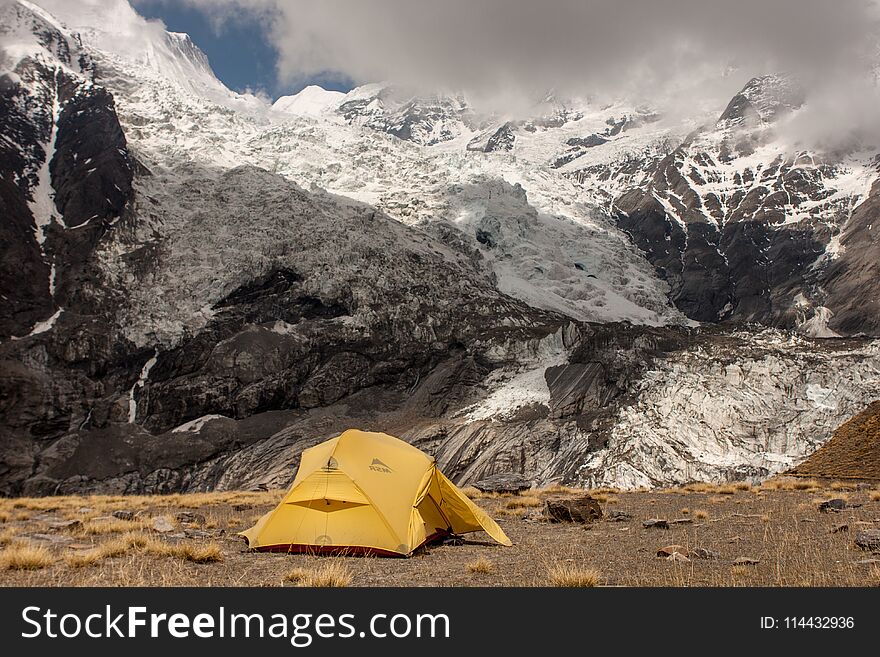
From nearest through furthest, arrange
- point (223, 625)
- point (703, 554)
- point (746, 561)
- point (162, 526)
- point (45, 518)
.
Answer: point (223, 625)
point (746, 561)
point (703, 554)
point (162, 526)
point (45, 518)

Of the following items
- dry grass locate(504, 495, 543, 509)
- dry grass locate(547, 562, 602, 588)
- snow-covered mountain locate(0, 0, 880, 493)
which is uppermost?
snow-covered mountain locate(0, 0, 880, 493)

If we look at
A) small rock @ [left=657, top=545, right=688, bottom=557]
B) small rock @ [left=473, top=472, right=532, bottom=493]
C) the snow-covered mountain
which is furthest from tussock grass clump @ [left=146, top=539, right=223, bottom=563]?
the snow-covered mountain

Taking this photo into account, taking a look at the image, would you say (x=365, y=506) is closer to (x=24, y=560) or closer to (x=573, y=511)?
(x=24, y=560)

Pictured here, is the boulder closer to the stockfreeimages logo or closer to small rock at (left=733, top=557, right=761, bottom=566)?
small rock at (left=733, top=557, right=761, bottom=566)

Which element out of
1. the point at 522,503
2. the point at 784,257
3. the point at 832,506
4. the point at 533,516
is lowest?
the point at 832,506

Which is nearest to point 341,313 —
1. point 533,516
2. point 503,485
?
point 503,485

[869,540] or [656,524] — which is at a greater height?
[656,524]

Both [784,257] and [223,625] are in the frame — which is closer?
[223,625]

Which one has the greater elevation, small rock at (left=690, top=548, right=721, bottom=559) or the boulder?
the boulder

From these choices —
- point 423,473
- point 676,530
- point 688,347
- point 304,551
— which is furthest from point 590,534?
point 688,347
